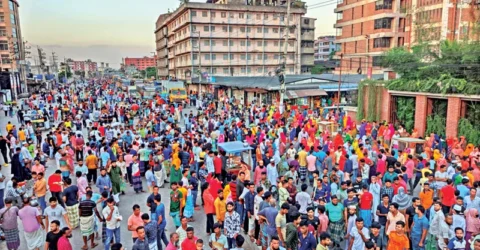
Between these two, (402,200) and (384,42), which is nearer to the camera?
(402,200)

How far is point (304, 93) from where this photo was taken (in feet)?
94.8

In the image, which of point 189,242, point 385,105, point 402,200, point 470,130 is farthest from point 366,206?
point 385,105

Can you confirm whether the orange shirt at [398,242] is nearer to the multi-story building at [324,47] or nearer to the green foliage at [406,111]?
the green foliage at [406,111]

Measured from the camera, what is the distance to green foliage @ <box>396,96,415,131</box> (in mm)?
19031

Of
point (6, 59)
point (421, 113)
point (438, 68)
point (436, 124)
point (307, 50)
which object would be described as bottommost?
point (436, 124)

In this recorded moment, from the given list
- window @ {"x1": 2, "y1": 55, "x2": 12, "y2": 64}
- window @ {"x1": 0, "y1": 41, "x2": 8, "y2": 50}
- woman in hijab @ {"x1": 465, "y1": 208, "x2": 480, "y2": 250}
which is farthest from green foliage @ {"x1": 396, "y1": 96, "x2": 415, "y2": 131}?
window @ {"x1": 0, "y1": 41, "x2": 8, "y2": 50}

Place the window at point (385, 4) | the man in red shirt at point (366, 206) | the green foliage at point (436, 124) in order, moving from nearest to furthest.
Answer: the man in red shirt at point (366, 206) → the green foliage at point (436, 124) → the window at point (385, 4)

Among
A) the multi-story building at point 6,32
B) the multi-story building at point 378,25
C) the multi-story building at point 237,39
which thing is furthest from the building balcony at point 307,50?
the multi-story building at point 6,32

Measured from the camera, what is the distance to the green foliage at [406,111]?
1903 cm

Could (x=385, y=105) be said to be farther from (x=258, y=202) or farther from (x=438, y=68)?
(x=258, y=202)

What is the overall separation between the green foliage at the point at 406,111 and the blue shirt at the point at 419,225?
45.2 feet

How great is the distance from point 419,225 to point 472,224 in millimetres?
1024

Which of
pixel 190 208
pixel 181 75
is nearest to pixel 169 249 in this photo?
pixel 190 208

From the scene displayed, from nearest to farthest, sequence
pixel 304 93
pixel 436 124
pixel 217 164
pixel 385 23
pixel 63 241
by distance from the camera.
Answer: pixel 63 241 → pixel 217 164 → pixel 436 124 → pixel 304 93 → pixel 385 23
